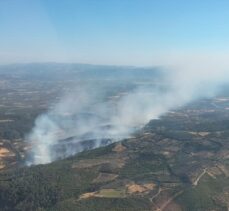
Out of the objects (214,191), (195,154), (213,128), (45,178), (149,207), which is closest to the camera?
(149,207)

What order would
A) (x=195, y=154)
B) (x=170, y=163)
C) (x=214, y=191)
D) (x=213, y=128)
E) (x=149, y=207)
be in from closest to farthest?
(x=149, y=207), (x=214, y=191), (x=170, y=163), (x=195, y=154), (x=213, y=128)

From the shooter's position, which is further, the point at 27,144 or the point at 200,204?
the point at 27,144

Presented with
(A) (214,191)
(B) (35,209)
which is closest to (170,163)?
(A) (214,191)

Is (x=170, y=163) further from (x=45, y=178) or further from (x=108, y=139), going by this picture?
(x=108, y=139)

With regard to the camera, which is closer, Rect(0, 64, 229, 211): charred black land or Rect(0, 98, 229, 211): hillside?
Rect(0, 98, 229, 211): hillside

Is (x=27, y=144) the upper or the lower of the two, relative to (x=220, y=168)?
lower

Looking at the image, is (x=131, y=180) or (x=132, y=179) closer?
(x=131, y=180)

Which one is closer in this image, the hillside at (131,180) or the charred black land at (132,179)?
the hillside at (131,180)
